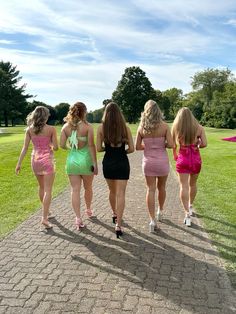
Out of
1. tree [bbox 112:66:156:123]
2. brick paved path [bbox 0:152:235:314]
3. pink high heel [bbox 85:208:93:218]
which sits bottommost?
brick paved path [bbox 0:152:235:314]

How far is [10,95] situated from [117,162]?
75.5 metres

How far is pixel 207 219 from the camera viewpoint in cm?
760

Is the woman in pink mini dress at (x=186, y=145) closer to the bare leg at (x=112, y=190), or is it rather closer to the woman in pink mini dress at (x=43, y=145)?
the bare leg at (x=112, y=190)

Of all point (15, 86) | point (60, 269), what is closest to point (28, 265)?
point (60, 269)

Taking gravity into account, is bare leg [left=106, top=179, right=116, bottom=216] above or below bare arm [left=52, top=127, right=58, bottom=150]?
below

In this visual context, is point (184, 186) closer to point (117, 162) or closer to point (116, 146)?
point (117, 162)

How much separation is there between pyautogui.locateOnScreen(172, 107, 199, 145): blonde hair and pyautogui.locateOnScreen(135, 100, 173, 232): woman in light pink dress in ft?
1.64

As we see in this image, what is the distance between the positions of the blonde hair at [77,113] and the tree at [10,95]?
71773 mm

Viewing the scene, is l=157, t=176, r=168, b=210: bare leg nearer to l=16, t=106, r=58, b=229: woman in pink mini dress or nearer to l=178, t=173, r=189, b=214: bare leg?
l=178, t=173, r=189, b=214: bare leg

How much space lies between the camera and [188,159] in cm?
703

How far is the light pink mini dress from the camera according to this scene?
21.4 ft

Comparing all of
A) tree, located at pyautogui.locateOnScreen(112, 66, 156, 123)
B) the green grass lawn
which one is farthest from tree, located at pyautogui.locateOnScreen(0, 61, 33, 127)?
the green grass lawn

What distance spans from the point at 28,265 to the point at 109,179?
2.03 m

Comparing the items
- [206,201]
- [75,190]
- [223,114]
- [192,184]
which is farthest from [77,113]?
[223,114]
